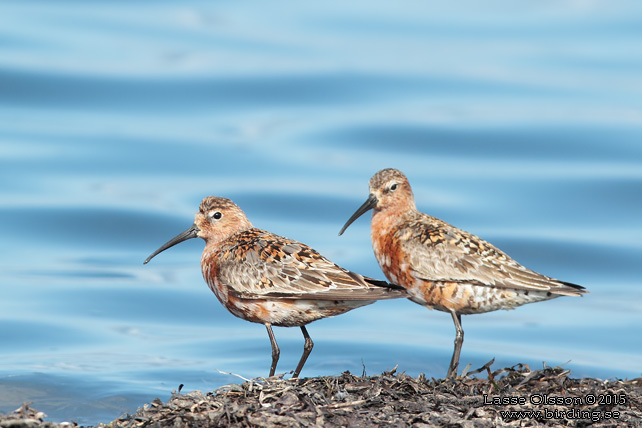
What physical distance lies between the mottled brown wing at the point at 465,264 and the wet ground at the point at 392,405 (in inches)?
48.4

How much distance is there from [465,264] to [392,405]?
7.46 feet

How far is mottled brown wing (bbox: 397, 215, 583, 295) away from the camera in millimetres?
9781

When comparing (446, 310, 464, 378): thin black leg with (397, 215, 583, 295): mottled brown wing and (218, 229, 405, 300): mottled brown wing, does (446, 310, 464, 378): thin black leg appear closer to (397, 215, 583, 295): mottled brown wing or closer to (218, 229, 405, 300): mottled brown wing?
(397, 215, 583, 295): mottled brown wing

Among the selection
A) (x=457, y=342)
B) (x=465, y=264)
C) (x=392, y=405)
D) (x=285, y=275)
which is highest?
(x=465, y=264)

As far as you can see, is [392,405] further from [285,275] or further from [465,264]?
[465,264]

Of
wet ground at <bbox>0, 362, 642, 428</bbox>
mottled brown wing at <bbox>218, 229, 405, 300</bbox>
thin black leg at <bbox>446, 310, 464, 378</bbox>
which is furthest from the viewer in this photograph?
thin black leg at <bbox>446, 310, 464, 378</bbox>

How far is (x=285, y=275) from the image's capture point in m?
9.62

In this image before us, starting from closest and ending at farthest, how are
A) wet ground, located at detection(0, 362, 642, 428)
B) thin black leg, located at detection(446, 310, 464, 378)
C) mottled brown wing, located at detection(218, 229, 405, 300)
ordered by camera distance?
1. wet ground, located at detection(0, 362, 642, 428)
2. mottled brown wing, located at detection(218, 229, 405, 300)
3. thin black leg, located at detection(446, 310, 464, 378)

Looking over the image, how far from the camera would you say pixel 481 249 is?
10164 mm

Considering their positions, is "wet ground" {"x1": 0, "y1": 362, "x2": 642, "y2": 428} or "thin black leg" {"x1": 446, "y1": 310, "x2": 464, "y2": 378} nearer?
"wet ground" {"x1": 0, "y1": 362, "x2": 642, "y2": 428}

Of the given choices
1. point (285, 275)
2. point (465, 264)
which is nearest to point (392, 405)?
point (285, 275)

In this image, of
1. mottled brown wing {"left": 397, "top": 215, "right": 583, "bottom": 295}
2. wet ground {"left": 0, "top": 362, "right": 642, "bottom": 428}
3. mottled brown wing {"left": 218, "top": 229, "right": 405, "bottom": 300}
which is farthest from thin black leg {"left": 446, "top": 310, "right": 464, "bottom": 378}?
wet ground {"left": 0, "top": 362, "right": 642, "bottom": 428}

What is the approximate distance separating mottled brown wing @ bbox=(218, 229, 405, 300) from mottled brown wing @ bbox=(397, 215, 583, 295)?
569 mm

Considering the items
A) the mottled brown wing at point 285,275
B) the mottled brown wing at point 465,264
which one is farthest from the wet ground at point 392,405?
the mottled brown wing at point 465,264
